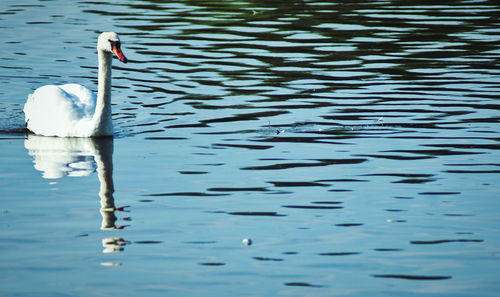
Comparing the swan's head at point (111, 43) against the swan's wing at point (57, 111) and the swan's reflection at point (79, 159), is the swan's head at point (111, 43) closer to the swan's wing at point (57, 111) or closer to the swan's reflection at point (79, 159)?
the swan's wing at point (57, 111)

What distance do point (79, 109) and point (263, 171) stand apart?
4.03 metres

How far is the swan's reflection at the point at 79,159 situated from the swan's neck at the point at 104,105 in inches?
6.5

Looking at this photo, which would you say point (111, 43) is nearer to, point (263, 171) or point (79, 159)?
point (79, 159)

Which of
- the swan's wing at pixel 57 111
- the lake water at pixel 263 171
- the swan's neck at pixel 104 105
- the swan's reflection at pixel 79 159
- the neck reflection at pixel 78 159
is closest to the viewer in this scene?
the lake water at pixel 263 171

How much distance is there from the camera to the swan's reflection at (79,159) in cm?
1062

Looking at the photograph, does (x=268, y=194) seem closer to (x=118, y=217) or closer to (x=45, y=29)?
(x=118, y=217)

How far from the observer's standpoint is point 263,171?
11.8 metres

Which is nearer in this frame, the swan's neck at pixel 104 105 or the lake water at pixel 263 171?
the lake water at pixel 263 171

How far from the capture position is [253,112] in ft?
51.4

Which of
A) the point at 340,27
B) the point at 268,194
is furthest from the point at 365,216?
the point at 340,27

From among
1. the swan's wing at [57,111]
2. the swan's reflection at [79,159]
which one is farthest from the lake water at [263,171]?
the swan's wing at [57,111]

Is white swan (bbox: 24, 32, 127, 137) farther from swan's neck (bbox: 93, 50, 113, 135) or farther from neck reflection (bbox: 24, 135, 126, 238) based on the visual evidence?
neck reflection (bbox: 24, 135, 126, 238)

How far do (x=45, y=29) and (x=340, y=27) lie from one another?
25.7 feet

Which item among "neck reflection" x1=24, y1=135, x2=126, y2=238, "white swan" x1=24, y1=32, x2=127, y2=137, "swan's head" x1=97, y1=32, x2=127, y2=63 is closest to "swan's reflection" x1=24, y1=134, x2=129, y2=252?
"neck reflection" x1=24, y1=135, x2=126, y2=238
